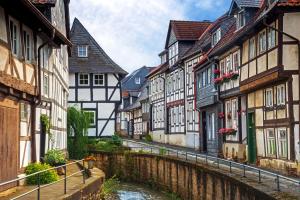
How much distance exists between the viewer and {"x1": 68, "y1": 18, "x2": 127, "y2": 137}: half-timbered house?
144ft

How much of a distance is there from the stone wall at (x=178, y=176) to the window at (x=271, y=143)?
10.4 feet

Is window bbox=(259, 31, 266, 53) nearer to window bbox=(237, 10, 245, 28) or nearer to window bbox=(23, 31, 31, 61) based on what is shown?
window bbox=(237, 10, 245, 28)

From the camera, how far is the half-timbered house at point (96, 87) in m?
43.9

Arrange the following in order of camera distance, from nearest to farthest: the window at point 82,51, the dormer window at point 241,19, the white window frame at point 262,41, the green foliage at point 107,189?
the green foliage at point 107,189
the white window frame at point 262,41
the dormer window at point 241,19
the window at point 82,51

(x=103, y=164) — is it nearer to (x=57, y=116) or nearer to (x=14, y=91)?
(x=57, y=116)

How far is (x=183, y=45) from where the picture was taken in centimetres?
4612

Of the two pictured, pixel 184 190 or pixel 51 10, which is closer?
pixel 51 10

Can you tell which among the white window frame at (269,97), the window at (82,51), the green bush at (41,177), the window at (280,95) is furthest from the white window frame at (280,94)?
the window at (82,51)

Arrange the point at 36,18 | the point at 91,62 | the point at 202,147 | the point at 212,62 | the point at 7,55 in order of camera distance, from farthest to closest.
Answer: the point at 91,62 < the point at 202,147 < the point at 212,62 < the point at 36,18 < the point at 7,55

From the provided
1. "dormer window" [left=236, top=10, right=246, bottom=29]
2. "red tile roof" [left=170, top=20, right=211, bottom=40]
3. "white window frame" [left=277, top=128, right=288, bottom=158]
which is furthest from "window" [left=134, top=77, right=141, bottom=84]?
"white window frame" [left=277, top=128, right=288, bottom=158]

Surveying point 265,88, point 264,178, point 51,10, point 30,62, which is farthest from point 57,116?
point 264,178

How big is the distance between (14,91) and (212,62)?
18.0 m

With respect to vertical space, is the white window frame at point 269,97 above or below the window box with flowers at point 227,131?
above

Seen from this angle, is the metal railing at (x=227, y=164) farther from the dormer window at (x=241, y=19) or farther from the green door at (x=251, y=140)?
the dormer window at (x=241, y=19)
